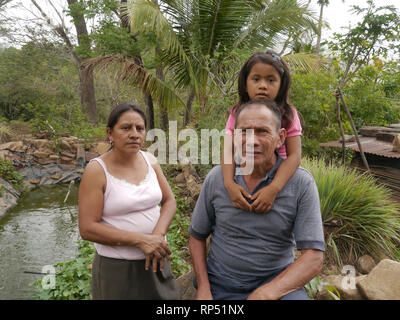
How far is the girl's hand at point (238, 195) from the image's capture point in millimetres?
1628

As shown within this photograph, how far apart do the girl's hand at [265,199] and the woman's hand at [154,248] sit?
59 centimetres

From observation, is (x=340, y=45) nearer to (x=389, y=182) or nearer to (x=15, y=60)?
(x=389, y=182)

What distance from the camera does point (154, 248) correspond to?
174cm

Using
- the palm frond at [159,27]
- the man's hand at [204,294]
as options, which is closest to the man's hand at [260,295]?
the man's hand at [204,294]

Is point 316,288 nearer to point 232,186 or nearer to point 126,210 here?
point 232,186

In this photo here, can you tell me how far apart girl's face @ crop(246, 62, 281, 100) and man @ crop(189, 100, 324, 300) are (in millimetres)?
325

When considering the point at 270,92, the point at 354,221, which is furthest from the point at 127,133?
the point at 354,221

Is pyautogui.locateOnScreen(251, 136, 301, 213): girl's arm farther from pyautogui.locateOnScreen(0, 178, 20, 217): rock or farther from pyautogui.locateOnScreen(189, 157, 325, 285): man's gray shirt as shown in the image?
pyautogui.locateOnScreen(0, 178, 20, 217): rock

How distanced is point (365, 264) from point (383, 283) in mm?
1093

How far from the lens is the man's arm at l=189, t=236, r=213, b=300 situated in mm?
1684

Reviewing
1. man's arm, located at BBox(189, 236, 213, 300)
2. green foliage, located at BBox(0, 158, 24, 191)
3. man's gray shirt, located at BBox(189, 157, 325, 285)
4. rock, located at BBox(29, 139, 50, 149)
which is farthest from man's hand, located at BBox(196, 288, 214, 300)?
rock, located at BBox(29, 139, 50, 149)

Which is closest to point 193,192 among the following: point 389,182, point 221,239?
point 389,182

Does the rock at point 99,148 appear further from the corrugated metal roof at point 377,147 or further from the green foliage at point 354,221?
the green foliage at point 354,221
